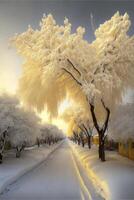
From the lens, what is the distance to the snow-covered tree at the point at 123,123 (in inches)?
819

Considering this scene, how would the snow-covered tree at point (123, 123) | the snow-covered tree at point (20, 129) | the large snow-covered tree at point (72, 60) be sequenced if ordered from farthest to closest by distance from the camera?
the snow-covered tree at point (20, 129), the snow-covered tree at point (123, 123), the large snow-covered tree at point (72, 60)

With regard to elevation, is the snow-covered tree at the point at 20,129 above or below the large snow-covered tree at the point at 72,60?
below

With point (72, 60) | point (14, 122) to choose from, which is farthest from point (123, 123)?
point (72, 60)

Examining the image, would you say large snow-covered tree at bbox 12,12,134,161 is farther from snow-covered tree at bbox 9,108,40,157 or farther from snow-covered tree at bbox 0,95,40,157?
snow-covered tree at bbox 9,108,40,157

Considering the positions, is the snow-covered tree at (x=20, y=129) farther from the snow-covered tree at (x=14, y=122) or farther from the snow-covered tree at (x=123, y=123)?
the snow-covered tree at (x=123, y=123)

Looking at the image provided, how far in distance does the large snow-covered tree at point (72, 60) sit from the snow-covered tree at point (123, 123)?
5.42 meters

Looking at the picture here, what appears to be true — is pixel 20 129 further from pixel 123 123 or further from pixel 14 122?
pixel 123 123

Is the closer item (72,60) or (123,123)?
(72,60)

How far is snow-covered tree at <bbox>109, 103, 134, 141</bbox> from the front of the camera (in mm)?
20809

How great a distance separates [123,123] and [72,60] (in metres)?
7.95

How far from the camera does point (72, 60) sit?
1469cm

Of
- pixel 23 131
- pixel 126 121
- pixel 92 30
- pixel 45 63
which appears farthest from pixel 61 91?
pixel 23 131

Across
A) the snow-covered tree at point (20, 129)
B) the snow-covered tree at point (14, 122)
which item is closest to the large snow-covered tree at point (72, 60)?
the snow-covered tree at point (14, 122)

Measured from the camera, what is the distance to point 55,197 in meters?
9.30
